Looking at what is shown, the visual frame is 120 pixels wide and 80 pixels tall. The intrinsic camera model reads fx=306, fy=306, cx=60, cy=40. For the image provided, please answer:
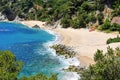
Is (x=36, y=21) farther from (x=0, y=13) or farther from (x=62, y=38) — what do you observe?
(x=62, y=38)

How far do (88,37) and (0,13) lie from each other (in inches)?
3310

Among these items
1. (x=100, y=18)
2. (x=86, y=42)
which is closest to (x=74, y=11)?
(x=100, y=18)

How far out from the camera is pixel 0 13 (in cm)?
15900

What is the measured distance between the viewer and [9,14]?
157625mm

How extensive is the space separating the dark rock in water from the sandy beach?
58180 millimetres

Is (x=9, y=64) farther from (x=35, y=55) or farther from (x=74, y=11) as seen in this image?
(x=74, y=11)

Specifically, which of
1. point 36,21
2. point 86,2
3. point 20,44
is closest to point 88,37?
point 20,44

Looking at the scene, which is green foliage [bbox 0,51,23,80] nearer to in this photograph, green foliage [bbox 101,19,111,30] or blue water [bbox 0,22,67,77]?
blue water [bbox 0,22,67,77]

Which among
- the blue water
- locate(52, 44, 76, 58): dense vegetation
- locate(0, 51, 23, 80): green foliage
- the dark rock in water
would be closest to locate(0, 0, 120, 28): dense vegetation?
the dark rock in water

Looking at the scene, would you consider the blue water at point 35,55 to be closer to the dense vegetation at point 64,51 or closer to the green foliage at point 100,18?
the dense vegetation at point 64,51

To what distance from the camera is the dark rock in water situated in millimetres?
157000

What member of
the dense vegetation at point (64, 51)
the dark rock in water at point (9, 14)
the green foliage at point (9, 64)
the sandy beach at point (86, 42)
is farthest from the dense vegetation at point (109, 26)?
the dark rock in water at point (9, 14)

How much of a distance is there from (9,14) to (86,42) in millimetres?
87255

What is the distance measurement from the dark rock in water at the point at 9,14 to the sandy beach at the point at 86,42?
191 feet
